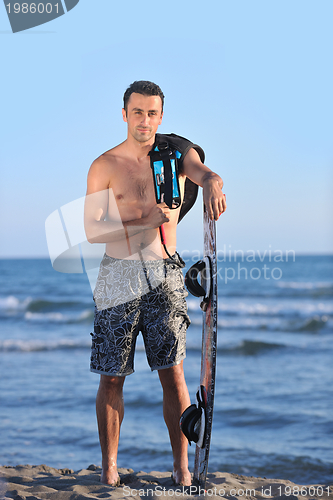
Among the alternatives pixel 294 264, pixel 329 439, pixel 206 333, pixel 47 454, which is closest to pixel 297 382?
pixel 329 439

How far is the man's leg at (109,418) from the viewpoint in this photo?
8.44 feet

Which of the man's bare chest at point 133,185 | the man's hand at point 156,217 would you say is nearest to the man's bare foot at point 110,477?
the man's hand at point 156,217

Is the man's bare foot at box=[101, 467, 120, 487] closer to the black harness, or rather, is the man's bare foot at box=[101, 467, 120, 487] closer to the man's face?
the black harness

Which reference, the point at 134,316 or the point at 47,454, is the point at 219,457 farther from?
the point at 134,316

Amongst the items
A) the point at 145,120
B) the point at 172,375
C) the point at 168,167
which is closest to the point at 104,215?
the point at 168,167

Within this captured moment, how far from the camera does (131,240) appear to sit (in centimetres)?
259

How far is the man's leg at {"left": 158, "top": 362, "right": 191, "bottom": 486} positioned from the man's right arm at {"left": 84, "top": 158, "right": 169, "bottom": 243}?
87cm

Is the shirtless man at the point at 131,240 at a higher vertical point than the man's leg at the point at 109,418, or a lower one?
higher

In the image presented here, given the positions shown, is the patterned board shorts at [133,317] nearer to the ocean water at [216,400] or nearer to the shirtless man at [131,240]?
the shirtless man at [131,240]

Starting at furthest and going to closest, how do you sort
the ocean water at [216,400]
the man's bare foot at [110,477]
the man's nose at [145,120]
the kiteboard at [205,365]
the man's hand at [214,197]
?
the ocean water at [216,400] → the man's bare foot at [110,477] → the man's nose at [145,120] → the kiteboard at [205,365] → the man's hand at [214,197]

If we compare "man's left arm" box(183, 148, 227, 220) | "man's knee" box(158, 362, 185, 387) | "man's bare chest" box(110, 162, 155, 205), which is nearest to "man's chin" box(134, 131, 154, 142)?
"man's bare chest" box(110, 162, 155, 205)

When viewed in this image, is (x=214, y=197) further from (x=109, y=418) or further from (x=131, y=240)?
(x=109, y=418)

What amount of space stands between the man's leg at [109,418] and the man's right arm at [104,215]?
855 millimetres

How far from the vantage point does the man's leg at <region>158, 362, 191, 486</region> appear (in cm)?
260
